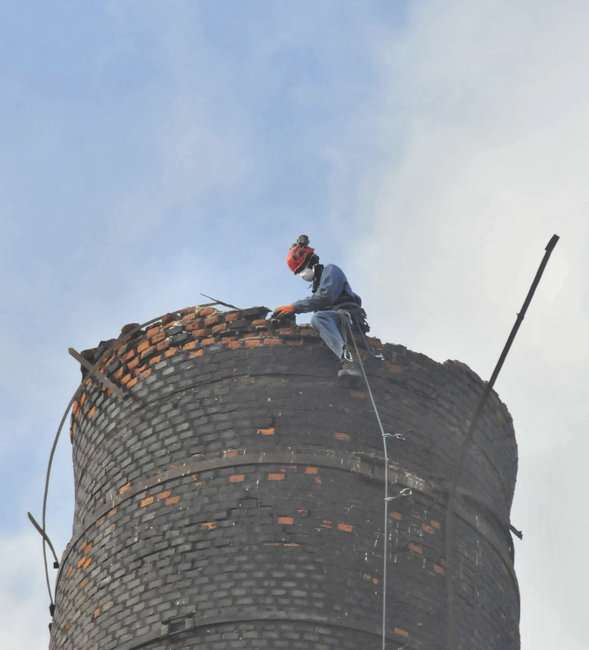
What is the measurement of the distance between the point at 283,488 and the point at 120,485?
1.86 m

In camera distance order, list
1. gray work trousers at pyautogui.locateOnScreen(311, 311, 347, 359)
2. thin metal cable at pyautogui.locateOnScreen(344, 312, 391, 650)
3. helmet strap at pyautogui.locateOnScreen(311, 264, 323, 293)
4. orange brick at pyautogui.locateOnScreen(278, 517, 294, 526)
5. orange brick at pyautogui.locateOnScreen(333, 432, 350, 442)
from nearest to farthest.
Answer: thin metal cable at pyautogui.locateOnScreen(344, 312, 391, 650)
orange brick at pyautogui.locateOnScreen(278, 517, 294, 526)
orange brick at pyautogui.locateOnScreen(333, 432, 350, 442)
gray work trousers at pyautogui.locateOnScreen(311, 311, 347, 359)
helmet strap at pyautogui.locateOnScreen(311, 264, 323, 293)

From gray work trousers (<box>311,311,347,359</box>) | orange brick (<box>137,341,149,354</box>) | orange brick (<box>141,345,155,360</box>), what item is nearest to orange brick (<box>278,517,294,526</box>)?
gray work trousers (<box>311,311,347,359</box>)

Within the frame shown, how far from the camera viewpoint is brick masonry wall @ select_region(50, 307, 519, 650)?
14039mm

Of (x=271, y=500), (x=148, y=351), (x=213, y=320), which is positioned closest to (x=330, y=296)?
(x=213, y=320)

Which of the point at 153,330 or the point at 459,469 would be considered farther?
the point at 153,330

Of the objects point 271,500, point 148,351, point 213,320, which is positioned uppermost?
point 213,320

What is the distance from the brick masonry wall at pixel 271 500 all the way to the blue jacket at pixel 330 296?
1.26ft

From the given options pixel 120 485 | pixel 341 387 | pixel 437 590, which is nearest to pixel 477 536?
pixel 437 590

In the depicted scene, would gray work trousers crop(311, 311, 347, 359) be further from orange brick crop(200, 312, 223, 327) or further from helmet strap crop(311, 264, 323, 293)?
orange brick crop(200, 312, 223, 327)

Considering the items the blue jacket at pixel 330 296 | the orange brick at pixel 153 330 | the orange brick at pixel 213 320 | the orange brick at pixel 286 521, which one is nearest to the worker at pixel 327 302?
the blue jacket at pixel 330 296

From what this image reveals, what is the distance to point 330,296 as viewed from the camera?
636 inches

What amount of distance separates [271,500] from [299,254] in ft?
10.6

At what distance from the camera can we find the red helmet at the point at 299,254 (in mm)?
16625

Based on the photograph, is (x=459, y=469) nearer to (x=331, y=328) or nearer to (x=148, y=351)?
(x=331, y=328)
